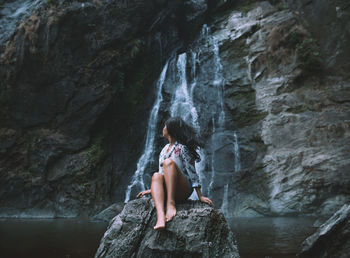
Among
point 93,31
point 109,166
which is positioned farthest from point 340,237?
point 93,31

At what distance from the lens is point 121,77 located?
1247 centimetres

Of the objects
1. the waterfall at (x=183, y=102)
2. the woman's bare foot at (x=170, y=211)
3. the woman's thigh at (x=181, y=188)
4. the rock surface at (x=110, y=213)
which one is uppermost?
the waterfall at (x=183, y=102)

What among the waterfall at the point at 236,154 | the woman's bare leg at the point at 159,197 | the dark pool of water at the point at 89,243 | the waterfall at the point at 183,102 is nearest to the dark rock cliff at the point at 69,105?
the waterfall at the point at 183,102

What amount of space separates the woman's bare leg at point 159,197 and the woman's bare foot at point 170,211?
0.14 ft

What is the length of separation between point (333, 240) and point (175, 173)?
7.36 ft

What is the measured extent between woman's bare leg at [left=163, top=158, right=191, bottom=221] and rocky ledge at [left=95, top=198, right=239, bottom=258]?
0.09 meters

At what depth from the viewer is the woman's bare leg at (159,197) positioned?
2.49 m

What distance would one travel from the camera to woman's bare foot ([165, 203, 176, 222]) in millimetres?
Answer: 2539

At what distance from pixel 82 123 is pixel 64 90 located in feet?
4.96

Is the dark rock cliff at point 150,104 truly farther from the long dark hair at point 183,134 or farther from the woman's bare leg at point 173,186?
the woman's bare leg at point 173,186

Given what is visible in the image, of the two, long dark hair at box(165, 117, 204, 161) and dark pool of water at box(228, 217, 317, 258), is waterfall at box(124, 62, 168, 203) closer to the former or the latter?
dark pool of water at box(228, 217, 317, 258)

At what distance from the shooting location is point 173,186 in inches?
109

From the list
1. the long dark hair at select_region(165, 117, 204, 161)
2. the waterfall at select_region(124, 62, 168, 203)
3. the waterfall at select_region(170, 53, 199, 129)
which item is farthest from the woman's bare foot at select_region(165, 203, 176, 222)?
the waterfall at select_region(170, 53, 199, 129)

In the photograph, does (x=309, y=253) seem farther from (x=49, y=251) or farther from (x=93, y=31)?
(x=93, y=31)
